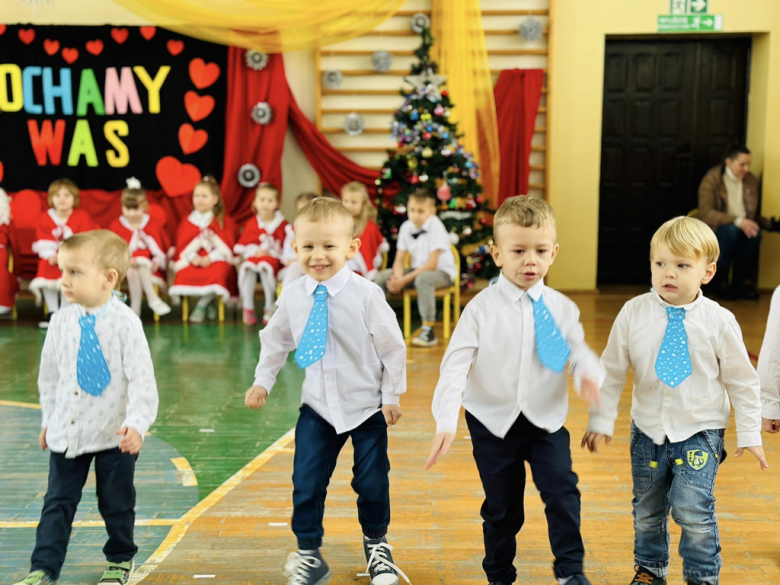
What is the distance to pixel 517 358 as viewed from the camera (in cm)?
214

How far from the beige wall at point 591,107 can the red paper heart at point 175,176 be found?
130 inches

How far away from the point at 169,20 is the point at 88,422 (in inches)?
189

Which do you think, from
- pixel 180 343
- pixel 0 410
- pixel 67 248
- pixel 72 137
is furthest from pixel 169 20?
pixel 67 248

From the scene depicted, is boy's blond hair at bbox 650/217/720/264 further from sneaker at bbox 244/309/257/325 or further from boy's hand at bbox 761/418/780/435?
sneaker at bbox 244/309/257/325

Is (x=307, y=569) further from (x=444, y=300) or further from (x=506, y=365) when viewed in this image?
(x=444, y=300)

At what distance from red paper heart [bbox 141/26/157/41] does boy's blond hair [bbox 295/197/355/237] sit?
5.93 m

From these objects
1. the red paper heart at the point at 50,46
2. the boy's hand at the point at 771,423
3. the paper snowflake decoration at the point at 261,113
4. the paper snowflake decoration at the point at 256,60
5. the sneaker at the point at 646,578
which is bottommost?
the sneaker at the point at 646,578

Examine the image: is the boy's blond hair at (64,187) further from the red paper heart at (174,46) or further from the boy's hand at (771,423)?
the boy's hand at (771,423)

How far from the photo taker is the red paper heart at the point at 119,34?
7.61 m

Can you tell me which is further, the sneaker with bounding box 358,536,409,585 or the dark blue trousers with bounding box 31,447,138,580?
the sneaker with bounding box 358,536,409,585

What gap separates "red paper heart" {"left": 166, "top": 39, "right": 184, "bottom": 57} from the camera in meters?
7.64

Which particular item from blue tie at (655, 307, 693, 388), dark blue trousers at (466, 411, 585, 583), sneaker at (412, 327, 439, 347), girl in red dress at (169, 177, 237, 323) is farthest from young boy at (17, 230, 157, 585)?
girl in red dress at (169, 177, 237, 323)

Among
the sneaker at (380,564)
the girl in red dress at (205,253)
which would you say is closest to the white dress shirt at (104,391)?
the sneaker at (380,564)

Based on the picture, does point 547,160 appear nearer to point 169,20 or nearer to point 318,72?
point 318,72
